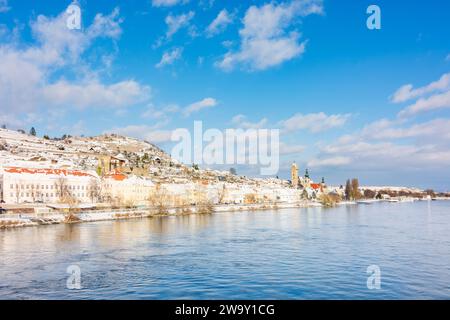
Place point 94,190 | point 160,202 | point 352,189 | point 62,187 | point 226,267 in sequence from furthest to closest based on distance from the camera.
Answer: point 352,189 < point 94,190 < point 160,202 < point 62,187 < point 226,267

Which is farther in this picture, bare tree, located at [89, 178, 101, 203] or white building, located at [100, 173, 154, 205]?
white building, located at [100, 173, 154, 205]

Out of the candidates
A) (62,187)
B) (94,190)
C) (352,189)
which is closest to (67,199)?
(62,187)

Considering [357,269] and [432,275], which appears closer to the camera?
[432,275]

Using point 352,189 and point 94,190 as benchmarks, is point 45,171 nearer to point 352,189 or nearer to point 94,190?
point 94,190

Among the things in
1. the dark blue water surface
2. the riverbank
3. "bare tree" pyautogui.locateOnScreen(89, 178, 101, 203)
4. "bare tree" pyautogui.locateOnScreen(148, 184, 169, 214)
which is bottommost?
the dark blue water surface

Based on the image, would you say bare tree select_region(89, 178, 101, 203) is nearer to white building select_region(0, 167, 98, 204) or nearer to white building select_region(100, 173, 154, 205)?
white building select_region(0, 167, 98, 204)

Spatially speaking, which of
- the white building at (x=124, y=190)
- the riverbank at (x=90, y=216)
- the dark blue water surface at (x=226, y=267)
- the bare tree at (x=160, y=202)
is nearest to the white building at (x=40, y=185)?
the white building at (x=124, y=190)

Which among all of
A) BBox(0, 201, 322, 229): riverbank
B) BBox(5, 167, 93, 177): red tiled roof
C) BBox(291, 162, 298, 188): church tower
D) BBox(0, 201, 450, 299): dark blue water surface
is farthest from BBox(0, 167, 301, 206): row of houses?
BBox(291, 162, 298, 188): church tower

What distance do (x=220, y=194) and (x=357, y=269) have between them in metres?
92.4

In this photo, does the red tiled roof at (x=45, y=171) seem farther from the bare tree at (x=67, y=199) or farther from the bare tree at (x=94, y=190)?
the bare tree at (x=67, y=199)

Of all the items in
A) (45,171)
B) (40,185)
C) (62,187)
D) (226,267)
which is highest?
(45,171)
